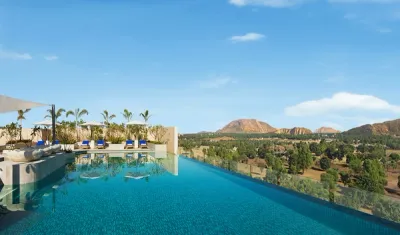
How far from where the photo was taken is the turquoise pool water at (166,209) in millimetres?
6910

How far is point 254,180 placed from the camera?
39.6 feet

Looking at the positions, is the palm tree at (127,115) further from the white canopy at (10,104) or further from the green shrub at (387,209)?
the green shrub at (387,209)

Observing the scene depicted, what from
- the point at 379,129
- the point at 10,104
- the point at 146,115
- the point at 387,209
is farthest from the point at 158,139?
the point at 379,129

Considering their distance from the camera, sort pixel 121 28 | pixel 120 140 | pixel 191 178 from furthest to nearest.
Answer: pixel 120 140 < pixel 121 28 < pixel 191 178

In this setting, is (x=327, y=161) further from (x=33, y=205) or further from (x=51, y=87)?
(x=33, y=205)

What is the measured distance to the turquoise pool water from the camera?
22.7ft

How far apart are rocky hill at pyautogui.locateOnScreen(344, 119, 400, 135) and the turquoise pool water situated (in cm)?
16341

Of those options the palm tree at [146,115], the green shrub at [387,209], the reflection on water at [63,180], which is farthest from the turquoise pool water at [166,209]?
the palm tree at [146,115]

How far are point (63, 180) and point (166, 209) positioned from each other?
6.12m

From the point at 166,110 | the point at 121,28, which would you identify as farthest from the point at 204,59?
the point at 166,110

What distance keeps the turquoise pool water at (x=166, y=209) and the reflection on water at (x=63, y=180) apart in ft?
0.10

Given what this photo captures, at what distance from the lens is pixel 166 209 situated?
8.48m

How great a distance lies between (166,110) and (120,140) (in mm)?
9146

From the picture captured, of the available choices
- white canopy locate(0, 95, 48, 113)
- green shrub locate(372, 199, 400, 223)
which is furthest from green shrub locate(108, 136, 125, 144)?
green shrub locate(372, 199, 400, 223)
